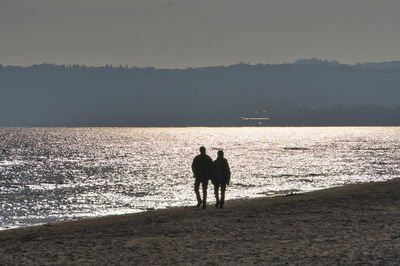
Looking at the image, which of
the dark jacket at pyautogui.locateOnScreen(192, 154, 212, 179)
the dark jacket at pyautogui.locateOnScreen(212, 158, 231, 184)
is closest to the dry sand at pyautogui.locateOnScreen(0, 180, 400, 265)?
the dark jacket at pyautogui.locateOnScreen(212, 158, 231, 184)

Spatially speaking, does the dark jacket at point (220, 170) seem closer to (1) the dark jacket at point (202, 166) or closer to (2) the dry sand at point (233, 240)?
(1) the dark jacket at point (202, 166)

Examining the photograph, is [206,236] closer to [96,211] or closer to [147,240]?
[147,240]

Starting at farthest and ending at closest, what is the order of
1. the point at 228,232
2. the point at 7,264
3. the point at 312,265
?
the point at 228,232
the point at 7,264
the point at 312,265

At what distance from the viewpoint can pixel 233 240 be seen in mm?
15633

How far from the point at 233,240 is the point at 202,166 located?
7.36m

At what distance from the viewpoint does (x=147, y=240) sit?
53.6 feet

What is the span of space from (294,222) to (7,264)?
32.7ft

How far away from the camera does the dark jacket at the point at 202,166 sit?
74.2ft

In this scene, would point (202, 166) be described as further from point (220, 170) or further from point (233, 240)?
point (233, 240)

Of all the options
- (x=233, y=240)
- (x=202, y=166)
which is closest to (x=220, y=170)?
(x=202, y=166)

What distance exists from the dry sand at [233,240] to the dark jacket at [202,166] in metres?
1.66

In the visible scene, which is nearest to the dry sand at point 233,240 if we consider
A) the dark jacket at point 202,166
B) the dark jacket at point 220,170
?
the dark jacket at point 220,170

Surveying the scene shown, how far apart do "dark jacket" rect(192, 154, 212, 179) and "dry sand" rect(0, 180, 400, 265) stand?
5.46ft

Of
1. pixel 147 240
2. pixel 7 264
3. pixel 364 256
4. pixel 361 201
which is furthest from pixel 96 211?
pixel 364 256
